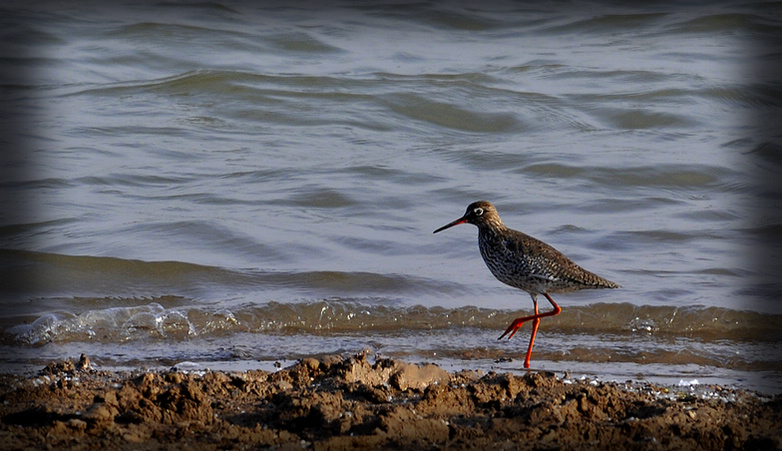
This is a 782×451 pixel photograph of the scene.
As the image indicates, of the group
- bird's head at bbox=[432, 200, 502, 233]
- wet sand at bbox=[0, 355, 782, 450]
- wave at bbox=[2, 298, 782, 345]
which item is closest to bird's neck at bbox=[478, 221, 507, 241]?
bird's head at bbox=[432, 200, 502, 233]

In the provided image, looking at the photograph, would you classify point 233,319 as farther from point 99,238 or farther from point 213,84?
point 213,84

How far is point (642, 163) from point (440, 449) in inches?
296

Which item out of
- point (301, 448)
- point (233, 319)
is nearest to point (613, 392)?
point (301, 448)

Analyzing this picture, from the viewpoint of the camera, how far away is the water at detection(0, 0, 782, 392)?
5.38 meters

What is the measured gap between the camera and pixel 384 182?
30.7 feet

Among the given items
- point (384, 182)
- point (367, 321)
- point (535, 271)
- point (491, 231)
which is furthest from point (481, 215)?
point (384, 182)

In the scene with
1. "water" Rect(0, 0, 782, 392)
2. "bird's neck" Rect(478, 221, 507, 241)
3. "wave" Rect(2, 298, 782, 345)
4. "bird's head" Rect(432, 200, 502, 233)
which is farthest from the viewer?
"bird's head" Rect(432, 200, 502, 233)

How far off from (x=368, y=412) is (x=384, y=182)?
5.75 metres

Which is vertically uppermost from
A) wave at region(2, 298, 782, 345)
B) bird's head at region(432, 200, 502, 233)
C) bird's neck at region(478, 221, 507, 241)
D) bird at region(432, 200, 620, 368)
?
bird's head at region(432, 200, 502, 233)

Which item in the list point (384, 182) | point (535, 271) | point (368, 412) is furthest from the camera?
point (384, 182)

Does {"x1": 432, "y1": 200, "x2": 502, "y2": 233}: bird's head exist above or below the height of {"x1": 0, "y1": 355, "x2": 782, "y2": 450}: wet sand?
above

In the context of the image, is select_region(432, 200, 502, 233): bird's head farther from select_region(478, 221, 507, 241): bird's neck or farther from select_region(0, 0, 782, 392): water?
select_region(0, 0, 782, 392): water

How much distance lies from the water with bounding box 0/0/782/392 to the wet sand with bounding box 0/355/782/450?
2.47 feet

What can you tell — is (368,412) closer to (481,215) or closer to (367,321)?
(367,321)
